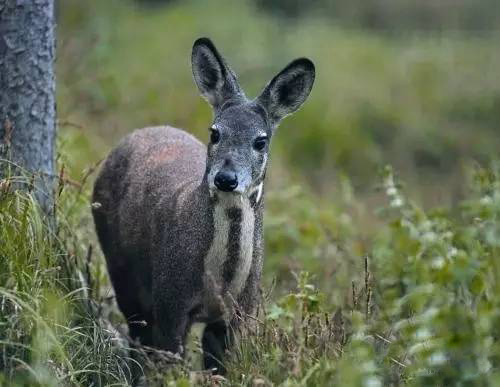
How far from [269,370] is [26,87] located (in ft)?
8.15

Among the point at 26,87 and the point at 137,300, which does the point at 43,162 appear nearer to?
the point at 26,87

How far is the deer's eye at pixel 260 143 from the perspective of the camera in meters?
6.23

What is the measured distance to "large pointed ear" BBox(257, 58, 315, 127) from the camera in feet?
21.5

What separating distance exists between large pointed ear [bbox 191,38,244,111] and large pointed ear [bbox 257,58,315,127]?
18cm

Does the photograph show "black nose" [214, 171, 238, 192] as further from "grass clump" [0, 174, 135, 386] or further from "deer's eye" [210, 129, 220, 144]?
"grass clump" [0, 174, 135, 386]

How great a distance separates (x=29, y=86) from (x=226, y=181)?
5.23 feet

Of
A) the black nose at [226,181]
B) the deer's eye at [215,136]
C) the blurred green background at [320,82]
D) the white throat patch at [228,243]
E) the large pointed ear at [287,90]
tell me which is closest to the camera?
the black nose at [226,181]

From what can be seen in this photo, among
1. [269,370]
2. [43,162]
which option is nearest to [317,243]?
[43,162]

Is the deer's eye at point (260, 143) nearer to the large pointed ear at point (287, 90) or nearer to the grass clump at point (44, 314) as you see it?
the large pointed ear at point (287, 90)

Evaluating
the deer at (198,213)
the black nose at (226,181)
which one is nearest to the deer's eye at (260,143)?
the deer at (198,213)

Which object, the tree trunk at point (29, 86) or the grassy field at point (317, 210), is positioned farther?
the tree trunk at point (29, 86)

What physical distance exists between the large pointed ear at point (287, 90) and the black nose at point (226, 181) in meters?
0.86

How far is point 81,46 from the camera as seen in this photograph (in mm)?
12156

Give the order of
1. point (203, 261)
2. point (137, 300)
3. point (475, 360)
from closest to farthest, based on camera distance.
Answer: point (475, 360) → point (203, 261) → point (137, 300)
